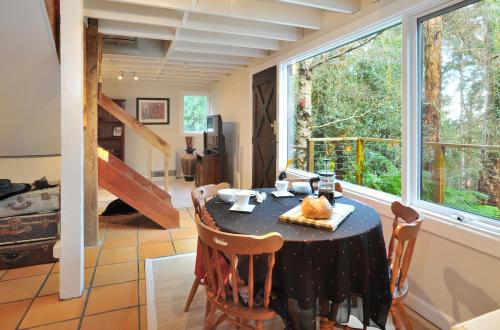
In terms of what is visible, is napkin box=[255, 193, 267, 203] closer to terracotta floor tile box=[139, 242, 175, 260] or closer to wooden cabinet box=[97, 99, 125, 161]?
terracotta floor tile box=[139, 242, 175, 260]

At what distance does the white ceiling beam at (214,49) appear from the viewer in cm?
391

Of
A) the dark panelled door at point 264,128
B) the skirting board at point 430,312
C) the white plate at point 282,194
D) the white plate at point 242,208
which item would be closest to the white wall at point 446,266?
the skirting board at point 430,312

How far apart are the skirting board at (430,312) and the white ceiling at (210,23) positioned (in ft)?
7.80

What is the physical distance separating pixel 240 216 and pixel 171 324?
87 cm

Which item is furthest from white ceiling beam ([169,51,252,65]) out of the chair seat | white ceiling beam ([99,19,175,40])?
the chair seat

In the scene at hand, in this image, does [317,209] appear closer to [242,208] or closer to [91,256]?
[242,208]

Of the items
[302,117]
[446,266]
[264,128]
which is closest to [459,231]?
[446,266]

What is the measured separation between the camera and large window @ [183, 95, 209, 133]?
7379 mm

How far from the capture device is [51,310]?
6.64ft

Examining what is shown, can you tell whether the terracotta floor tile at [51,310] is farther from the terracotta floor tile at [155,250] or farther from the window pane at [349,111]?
the window pane at [349,111]

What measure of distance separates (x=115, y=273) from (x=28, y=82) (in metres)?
1.78

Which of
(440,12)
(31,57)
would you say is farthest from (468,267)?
(31,57)

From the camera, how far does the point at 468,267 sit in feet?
5.80

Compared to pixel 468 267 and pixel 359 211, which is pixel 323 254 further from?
pixel 468 267
